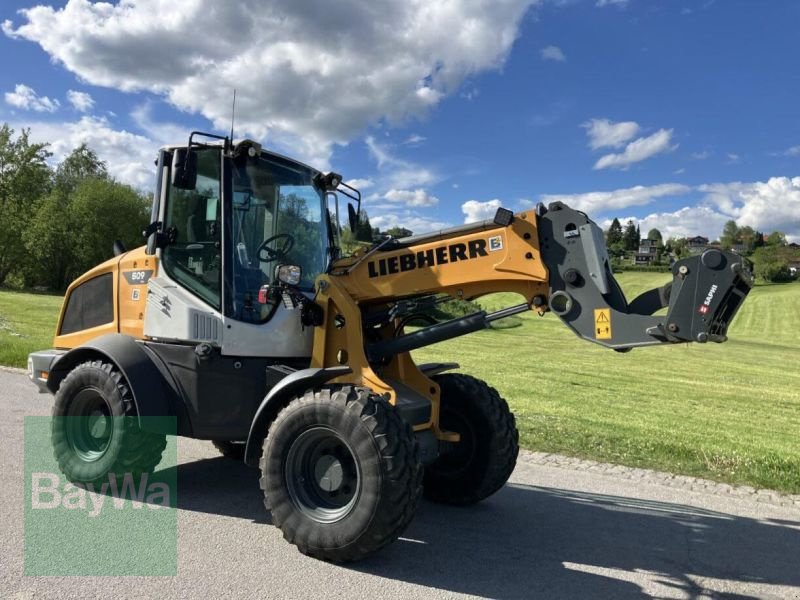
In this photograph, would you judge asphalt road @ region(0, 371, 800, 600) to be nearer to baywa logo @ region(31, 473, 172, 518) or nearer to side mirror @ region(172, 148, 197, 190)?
baywa logo @ region(31, 473, 172, 518)

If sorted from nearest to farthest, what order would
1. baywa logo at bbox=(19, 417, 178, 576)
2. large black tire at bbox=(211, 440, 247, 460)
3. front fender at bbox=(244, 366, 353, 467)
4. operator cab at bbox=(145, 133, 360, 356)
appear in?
baywa logo at bbox=(19, 417, 178, 576), front fender at bbox=(244, 366, 353, 467), operator cab at bbox=(145, 133, 360, 356), large black tire at bbox=(211, 440, 247, 460)

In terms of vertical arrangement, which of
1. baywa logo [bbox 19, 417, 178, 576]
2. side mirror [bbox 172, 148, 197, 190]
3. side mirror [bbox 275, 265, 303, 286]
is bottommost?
baywa logo [bbox 19, 417, 178, 576]

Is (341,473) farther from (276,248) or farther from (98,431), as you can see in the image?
(98,431)

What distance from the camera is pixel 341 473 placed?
439 centimetres

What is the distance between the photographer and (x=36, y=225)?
56.9 metres

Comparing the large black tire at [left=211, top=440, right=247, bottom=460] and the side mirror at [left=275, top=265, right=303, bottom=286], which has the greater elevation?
the side mirror at [left=275, top=265, right=303, bottom=286]

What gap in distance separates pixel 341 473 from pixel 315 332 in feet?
4.03

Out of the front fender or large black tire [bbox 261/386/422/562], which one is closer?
large black tire [bbox 261/386/422/562]

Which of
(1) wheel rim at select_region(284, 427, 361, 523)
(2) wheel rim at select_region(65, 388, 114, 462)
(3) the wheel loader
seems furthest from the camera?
(2) wheel rim at select_region(65, 388, 114, 462)

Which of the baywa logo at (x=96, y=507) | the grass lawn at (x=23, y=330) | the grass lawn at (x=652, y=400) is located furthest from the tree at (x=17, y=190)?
the baywa logo at (x=96, y=507)

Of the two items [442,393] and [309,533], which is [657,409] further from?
[309,533]

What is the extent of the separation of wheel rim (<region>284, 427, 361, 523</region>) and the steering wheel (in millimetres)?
1639

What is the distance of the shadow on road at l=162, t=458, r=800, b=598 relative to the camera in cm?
406

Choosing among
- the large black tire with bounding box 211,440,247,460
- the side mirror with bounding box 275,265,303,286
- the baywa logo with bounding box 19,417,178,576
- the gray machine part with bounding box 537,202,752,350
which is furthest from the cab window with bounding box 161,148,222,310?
the gray machine part with bounding box 537,202,752,350
